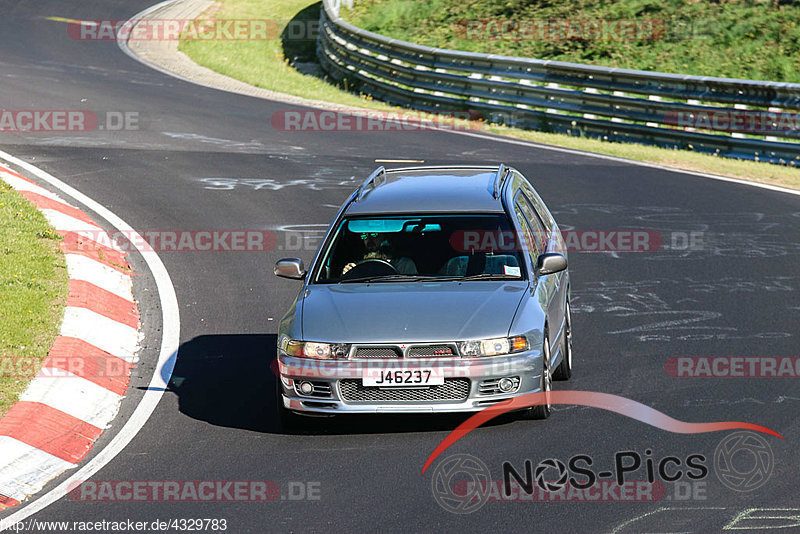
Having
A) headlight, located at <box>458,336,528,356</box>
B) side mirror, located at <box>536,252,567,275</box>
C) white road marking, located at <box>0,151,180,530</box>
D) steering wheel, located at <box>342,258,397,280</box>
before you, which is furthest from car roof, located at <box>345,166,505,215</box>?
white road marking, located at <box>0,151,180,530</box>

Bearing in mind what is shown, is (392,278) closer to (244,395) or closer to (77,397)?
(244,395)

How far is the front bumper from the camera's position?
770 cm

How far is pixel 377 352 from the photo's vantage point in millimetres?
7766

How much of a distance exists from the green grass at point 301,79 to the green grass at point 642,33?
273cm

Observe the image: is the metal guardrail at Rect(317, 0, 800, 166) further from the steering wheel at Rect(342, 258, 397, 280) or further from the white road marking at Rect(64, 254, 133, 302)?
the steering wheel at Rect(342, 258, 397, 280)

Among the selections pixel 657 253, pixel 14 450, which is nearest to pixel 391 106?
pixel 657 253

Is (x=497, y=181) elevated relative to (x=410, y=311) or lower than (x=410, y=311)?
elevated

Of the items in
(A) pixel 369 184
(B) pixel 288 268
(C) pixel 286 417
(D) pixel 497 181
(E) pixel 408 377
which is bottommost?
(C) pixel 286 417

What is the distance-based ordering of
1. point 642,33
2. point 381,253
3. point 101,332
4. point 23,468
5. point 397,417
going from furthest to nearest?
point 642,33 < point 101,332 < point 381,253 < point 397,417 < point 23,468

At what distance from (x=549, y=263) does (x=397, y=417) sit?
A: 164 cm

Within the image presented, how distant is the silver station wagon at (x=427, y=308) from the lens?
773 centimetres

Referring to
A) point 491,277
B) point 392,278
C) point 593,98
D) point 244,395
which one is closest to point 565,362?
point 491,277

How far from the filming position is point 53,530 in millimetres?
6551

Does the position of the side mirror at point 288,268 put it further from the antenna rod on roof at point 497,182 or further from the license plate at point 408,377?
the antenna rod on roof at point 497,182
